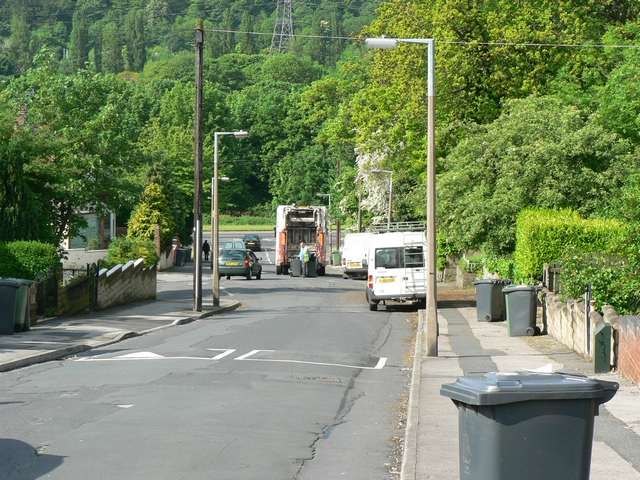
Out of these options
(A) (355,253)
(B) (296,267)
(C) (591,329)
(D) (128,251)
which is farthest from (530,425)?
(B) (296,267)

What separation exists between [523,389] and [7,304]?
1590cm

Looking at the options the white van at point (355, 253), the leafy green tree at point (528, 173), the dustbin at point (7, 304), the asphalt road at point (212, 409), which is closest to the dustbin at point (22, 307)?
the dustbin at point (7, 304)

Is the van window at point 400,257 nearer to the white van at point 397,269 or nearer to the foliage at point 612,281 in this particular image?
the white van at point 397,269

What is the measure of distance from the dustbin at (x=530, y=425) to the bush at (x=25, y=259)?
19.7 m

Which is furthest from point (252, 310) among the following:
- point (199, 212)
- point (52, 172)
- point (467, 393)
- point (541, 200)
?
point (467, 393)

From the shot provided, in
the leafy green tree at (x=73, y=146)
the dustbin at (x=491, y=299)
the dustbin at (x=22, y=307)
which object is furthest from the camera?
the leafy green tree at (x=73, y=146)

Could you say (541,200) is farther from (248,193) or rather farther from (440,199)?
(248,193)

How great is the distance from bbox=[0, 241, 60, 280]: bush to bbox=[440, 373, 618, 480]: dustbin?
19.7 metres

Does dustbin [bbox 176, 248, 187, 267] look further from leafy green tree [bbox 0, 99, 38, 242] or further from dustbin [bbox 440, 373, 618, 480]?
dustbin [bbox 440, 373, 618, 480]

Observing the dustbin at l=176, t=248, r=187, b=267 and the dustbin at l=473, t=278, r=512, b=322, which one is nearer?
the dustbin at l=473, t=278, r=512, b=322

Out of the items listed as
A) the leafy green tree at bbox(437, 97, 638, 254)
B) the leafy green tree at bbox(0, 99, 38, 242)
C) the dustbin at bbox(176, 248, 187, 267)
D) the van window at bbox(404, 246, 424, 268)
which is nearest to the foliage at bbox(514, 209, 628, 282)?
the leafy green tree at bbox(437, 97, 638, 254)

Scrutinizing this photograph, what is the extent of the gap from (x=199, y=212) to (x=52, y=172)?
16.8 feet

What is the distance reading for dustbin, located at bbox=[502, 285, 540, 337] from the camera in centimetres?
2194

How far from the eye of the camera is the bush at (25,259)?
79.8ft
